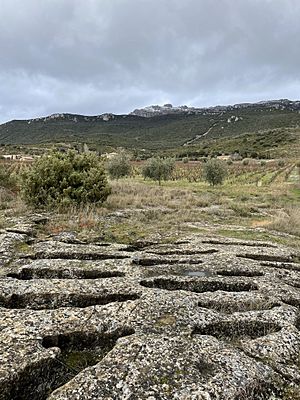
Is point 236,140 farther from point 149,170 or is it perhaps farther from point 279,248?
point 279,248

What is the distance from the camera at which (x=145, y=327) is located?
21.6ft

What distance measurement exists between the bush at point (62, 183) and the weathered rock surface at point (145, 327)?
344 inches

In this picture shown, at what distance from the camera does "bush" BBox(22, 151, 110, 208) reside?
65.6 feet

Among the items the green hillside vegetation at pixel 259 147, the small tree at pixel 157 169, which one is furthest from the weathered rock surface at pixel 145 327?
the green hillside vegetation at pixel 259 147

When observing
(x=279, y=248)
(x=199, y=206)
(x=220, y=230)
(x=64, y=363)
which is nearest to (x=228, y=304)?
(x=64, y=363)

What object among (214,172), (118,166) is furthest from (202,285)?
(118,166)

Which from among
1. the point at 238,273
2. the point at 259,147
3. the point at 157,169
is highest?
the point at 259,147

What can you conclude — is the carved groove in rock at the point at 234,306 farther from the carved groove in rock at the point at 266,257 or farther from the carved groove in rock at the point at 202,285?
the carved groove in rock at the point at 266,257

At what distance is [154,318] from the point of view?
6918 mm

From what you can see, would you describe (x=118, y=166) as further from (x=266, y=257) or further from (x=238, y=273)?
(x=238, y=273)

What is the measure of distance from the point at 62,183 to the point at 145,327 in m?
14.8

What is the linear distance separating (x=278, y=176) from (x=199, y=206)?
1745 inches

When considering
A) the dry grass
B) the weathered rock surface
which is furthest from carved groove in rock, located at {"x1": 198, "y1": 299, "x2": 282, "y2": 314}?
the dry grass

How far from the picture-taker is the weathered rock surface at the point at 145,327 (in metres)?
5.08
